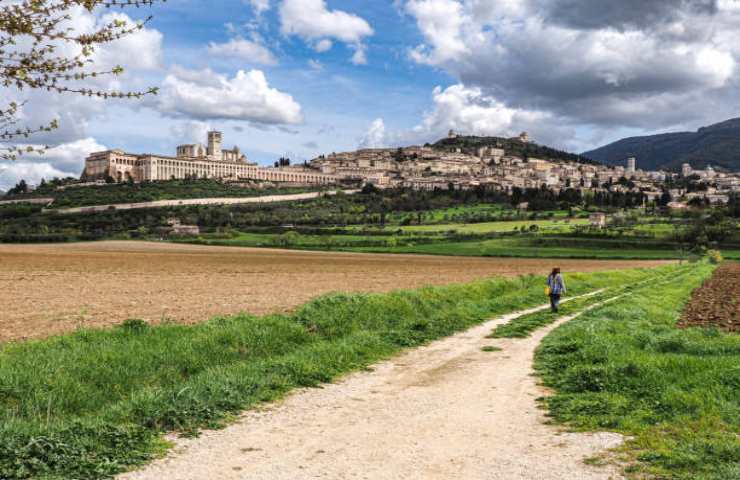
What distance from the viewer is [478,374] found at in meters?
13.8

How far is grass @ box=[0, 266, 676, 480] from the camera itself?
8039 mm

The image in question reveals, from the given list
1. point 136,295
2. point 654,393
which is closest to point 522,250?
point 136,295

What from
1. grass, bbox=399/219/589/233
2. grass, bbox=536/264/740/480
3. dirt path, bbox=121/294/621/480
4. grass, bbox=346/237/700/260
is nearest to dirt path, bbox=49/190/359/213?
grass, bbox=399/219/589/233

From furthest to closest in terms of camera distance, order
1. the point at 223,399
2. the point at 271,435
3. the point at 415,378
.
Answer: the point at 415,378
the point at 223,399
the point at 271,435

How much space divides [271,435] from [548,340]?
1085 cm

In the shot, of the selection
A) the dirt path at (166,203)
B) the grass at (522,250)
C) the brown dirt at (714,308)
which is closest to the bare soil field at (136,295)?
the brown dirt at (714,308)

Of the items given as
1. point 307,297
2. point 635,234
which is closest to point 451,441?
point 307,297

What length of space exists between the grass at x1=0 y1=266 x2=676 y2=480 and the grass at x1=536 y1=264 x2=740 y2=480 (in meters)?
4.53

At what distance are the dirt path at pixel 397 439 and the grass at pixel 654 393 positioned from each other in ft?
1.78

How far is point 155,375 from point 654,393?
921 centimetres

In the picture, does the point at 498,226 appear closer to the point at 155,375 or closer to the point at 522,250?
the point at 522,250

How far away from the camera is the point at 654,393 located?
35.5ft

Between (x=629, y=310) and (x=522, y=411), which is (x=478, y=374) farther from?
(x=629, y=310)

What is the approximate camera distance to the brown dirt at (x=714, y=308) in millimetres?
21922
